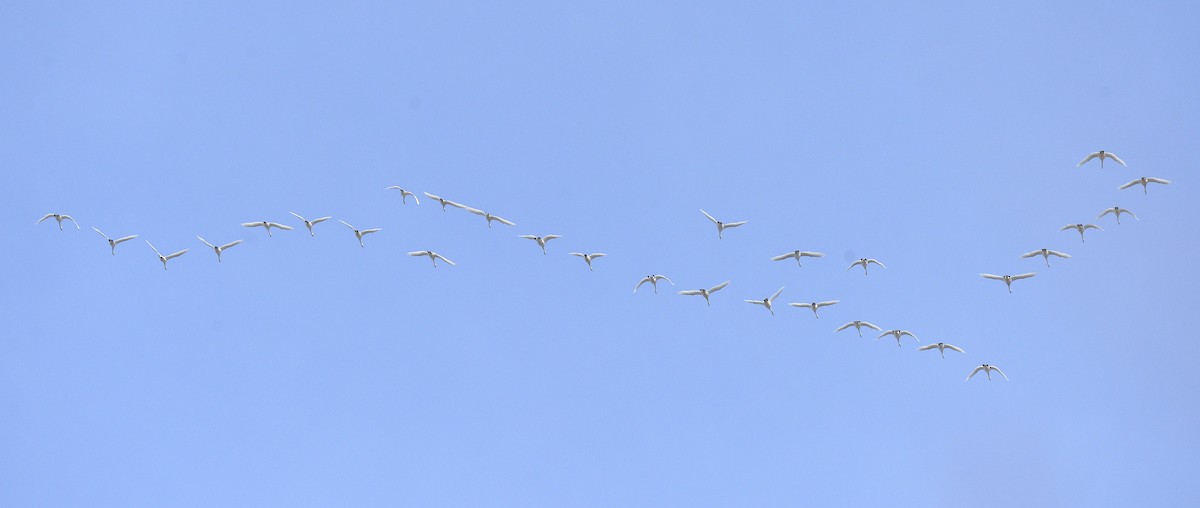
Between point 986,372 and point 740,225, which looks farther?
point 986,372

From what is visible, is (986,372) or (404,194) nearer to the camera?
(404,194)

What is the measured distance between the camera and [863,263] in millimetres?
130500

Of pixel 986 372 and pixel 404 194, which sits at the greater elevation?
pixel 404 194

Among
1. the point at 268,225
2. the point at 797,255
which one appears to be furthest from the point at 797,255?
the point at 268,225

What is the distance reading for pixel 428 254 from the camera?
438ft

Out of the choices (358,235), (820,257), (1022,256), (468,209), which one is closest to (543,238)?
(468,209)

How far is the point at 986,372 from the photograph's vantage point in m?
136

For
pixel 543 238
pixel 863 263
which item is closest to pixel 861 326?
pixel 863 263

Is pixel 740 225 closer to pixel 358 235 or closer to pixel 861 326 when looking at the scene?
pixel 861 326

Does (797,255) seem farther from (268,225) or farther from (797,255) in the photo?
(268,225)

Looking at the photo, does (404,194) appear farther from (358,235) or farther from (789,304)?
(789,304)

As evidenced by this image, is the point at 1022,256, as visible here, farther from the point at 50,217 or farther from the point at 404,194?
the point at 50,217

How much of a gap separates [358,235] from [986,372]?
64726mm

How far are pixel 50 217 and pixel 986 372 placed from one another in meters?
93.0
